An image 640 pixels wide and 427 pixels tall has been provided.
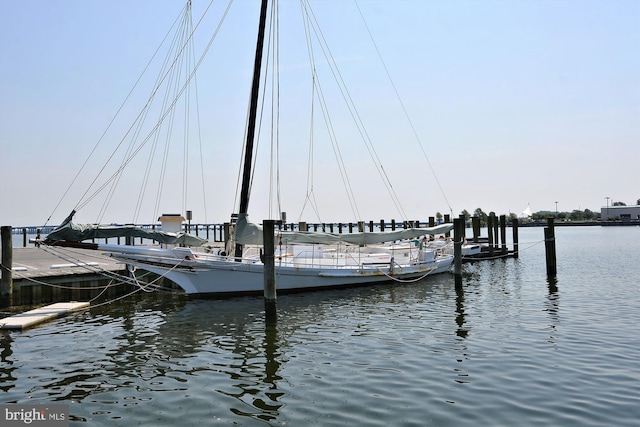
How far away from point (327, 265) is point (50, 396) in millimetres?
15580

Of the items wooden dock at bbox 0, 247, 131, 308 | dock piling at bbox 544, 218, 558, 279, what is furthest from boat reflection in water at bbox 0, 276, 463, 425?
dock piling at bbox 544, 218, 558, 279

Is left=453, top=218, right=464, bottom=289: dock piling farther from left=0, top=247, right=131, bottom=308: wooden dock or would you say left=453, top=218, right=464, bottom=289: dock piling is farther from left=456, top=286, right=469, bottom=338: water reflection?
left=0, top=247, right=131, bottom=308: wooden dock

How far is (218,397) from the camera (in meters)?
9.75

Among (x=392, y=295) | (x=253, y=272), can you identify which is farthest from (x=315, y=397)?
(x=392, y=295)

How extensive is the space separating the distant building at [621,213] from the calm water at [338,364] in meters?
156

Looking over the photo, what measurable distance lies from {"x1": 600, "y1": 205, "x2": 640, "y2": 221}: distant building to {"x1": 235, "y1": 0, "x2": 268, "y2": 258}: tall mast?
161 metres

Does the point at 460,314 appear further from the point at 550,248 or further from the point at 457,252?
the point at 550,248

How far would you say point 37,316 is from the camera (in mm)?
16828

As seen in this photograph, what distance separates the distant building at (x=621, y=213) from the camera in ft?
504

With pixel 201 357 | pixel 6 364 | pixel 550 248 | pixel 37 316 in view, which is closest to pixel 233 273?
pixel 37 316

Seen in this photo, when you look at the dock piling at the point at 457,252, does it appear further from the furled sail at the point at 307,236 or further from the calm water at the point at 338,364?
the calm water at the point at 338,364

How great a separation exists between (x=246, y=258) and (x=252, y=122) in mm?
6650

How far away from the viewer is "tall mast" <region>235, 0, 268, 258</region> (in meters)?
22.7

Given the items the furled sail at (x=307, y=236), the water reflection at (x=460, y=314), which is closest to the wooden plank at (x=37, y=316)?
the furled sail at (x=307, y=236)
